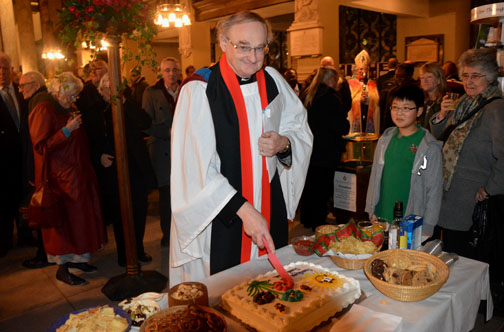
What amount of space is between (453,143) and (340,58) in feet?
20.4

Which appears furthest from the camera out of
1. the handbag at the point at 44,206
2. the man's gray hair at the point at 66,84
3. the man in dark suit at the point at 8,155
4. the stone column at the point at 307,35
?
the stone column at the point at 307,35

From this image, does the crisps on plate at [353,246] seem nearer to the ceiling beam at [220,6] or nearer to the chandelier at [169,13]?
the chandelier at [169,13]

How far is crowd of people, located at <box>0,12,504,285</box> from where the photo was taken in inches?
71.2

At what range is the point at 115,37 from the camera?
291cm

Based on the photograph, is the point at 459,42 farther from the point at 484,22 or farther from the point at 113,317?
the point at 113,317

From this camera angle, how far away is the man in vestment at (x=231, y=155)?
1.76m

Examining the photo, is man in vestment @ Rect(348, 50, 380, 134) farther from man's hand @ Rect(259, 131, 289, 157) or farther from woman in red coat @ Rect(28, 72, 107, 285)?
man's hand @ Rect(259, 131, 289, 157)

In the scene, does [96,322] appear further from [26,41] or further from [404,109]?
[26,41]

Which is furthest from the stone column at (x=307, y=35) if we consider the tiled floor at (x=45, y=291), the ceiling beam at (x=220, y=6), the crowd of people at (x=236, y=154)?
the tiled floor at (x=45, y=291)

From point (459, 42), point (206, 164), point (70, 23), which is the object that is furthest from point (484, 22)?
point (459, 42)

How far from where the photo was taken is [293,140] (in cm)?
211

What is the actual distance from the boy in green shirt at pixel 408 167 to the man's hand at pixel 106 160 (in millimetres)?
2328

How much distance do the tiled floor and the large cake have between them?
1.91m

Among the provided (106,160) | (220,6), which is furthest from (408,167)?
(220,6)
